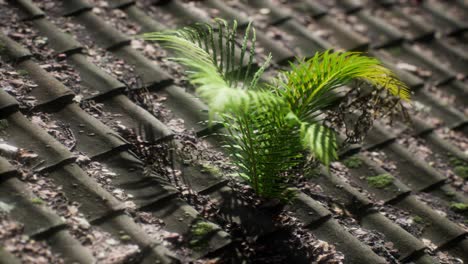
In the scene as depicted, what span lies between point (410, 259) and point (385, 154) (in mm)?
820

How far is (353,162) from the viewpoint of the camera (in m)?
3.51

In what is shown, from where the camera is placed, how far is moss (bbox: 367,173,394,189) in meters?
3.40

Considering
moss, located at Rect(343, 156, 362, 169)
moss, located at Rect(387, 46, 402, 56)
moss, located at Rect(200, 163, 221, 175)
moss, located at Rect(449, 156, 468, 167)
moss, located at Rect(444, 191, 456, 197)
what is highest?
moss, located at Rect(387, 46, 402, 56)

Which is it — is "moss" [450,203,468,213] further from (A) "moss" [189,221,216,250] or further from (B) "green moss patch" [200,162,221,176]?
(A) "moss" [189,221,216,250]

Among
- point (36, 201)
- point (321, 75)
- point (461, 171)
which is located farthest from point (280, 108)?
point (461, 171)

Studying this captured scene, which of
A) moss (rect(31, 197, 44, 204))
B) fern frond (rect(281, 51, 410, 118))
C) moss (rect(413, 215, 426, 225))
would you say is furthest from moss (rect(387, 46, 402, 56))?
moss (rect(31, 197, 44, 204))

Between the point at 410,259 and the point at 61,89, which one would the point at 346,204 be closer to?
the point at 410,259

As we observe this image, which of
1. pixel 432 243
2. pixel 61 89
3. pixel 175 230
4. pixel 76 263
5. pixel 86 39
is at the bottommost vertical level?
pixel 76 263

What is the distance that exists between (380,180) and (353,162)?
177 mm

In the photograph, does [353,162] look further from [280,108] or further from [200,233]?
[200,233]

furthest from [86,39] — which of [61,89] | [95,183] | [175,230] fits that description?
[175,230]

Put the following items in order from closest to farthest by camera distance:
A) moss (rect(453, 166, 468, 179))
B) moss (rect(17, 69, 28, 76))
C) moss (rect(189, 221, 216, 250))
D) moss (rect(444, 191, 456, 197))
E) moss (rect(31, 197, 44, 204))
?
moss (rect(31, 197, 44, 204)), moss (rect(189, 221, 216, 250)), moss (rect(17, 69, 28, 76)), moss (rect(444, 191, 456, 197)), moss (rect(453, 166, 468, 179))

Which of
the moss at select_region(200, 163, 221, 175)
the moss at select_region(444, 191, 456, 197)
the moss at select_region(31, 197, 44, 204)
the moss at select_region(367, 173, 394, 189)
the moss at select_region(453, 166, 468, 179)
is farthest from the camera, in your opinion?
the moss at select_region(453, 166, 468, 179)

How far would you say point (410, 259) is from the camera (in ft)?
9.87
